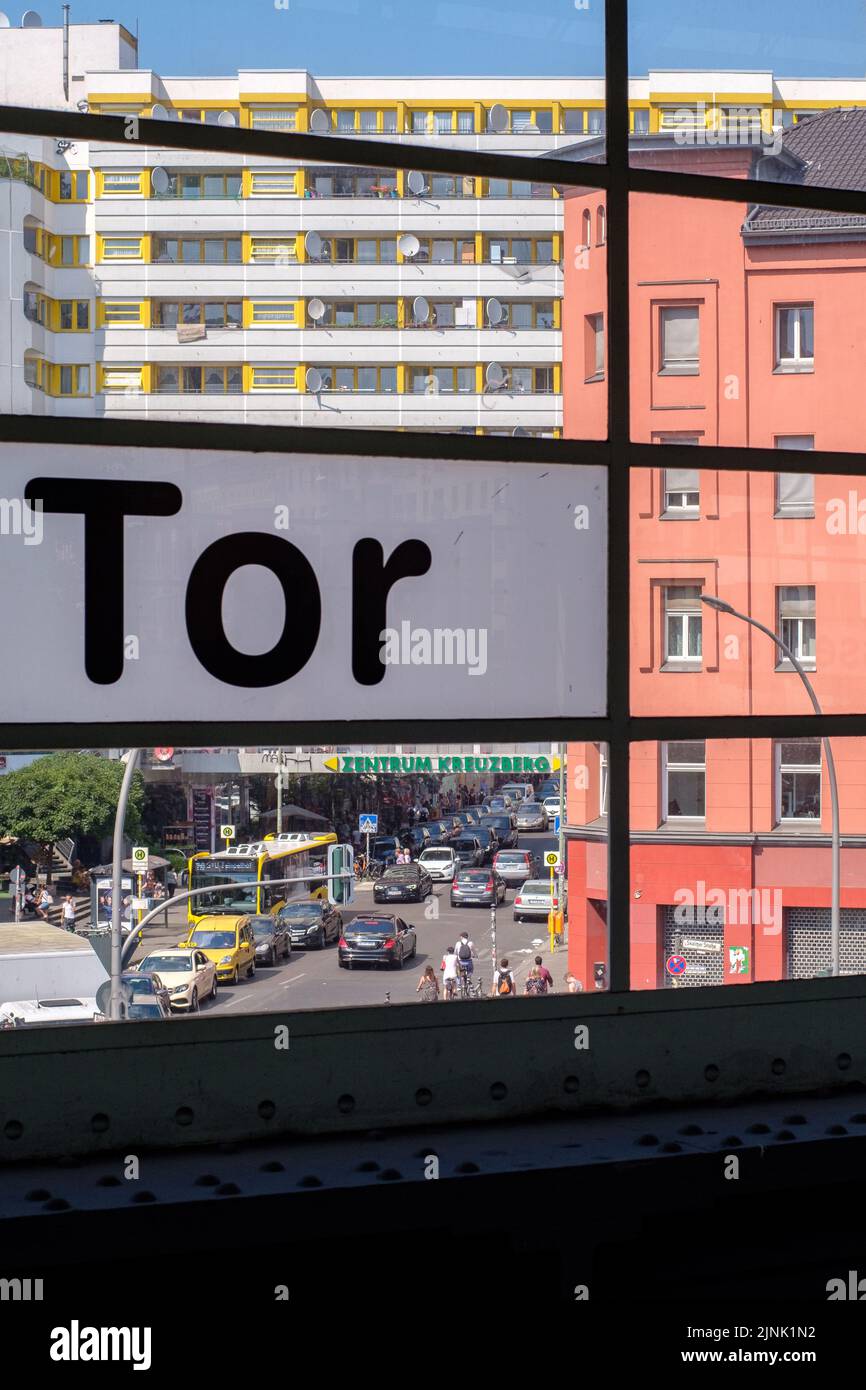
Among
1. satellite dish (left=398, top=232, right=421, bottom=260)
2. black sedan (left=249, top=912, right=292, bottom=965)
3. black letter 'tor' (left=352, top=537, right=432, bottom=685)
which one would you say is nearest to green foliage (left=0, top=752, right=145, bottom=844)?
black sedan (left=249, top=912, right=292, bottom=965)

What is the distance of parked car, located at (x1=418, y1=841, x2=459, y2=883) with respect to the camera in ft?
12.3

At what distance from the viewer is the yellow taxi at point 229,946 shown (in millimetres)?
3541

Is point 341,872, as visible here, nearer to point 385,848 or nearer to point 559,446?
point 385,848

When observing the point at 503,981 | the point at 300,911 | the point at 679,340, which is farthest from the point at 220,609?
the point at 679,340

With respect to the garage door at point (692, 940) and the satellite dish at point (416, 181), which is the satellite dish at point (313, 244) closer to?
the satellite dish at point (416, 181)

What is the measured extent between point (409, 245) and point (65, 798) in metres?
1.77

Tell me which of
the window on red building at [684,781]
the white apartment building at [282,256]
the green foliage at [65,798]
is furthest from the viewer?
the window on red building at [684,781]

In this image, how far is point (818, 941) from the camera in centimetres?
425

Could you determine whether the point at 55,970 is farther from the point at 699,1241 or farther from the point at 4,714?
the point at 699,1241

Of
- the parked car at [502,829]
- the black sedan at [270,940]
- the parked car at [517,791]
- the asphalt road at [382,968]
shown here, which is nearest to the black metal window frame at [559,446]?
the parked car at [517,791]

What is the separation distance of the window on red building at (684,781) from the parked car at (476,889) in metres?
0.57

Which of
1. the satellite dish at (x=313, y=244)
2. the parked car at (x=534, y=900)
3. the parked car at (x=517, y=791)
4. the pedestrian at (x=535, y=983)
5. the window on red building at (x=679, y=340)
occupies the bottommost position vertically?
the pedestrian at (x=535, y=983)

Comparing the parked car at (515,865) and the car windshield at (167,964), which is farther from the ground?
the parked car at (515,865)

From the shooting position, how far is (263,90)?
3891mm
